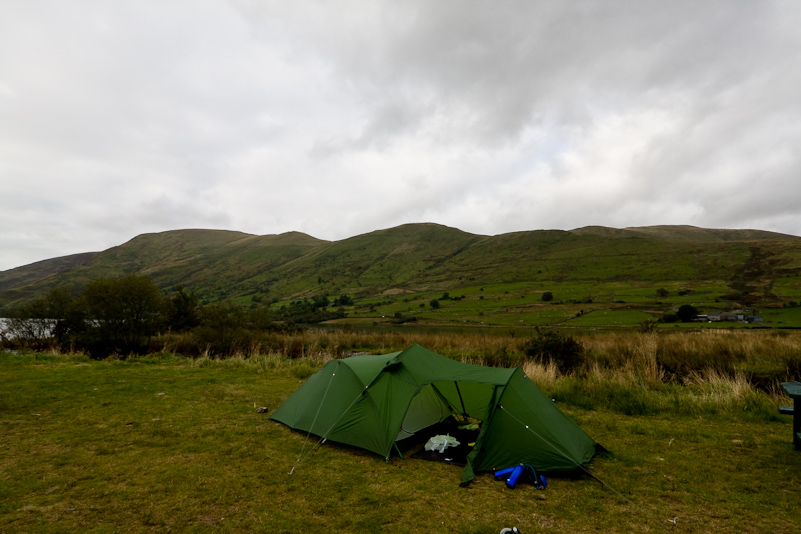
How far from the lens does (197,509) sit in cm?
527

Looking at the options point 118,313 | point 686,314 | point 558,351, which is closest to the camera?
point 558,351

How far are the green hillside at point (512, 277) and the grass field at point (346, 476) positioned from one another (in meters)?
27.9

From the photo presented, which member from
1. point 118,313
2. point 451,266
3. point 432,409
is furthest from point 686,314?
point 451,266

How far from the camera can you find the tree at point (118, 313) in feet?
71.8

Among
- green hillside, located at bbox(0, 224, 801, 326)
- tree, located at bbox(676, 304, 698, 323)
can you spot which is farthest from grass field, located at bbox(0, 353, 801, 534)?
tree, located at bbox(676, 304, 698, 323)

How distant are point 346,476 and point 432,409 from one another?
2.96m

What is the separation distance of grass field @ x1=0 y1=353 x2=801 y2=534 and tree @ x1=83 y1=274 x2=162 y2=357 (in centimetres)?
1252

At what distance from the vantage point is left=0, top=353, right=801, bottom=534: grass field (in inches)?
196

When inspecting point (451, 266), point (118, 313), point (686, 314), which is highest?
point (451, 266)

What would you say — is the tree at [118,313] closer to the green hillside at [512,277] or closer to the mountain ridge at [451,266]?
the green hillside at [512,277]

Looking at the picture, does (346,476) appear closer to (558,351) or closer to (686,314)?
(558,351)

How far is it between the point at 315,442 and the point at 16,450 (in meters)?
5.40

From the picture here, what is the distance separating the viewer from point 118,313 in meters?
22.3

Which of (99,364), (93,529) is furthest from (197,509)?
(99,364)
